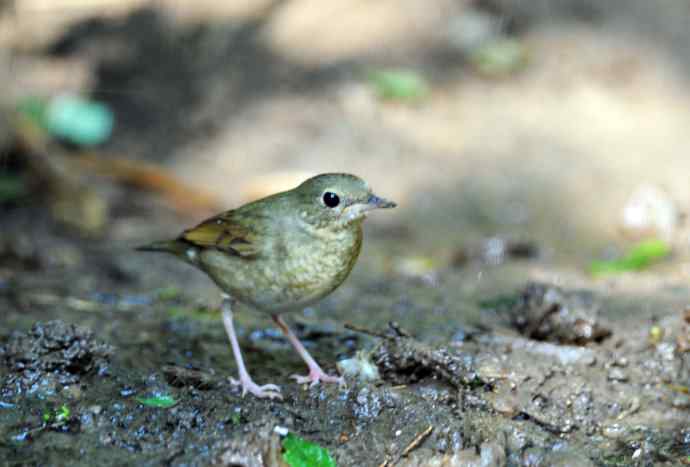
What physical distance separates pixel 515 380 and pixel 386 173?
430 centimetres

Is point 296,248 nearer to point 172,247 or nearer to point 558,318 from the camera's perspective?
point 172,247

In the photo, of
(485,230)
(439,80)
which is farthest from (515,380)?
(439,80)

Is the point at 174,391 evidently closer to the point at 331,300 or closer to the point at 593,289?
the point at 331,300

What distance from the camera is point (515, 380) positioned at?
177 inches

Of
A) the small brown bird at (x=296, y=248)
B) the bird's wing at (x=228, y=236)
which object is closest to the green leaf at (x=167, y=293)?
the bird's wing at (x=228, y=236)

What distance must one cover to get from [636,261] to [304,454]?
3647 millimetres

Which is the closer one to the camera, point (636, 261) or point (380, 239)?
point (636, 261)

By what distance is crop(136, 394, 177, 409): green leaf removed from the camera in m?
4.12

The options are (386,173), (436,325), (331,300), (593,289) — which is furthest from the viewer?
(386,173)

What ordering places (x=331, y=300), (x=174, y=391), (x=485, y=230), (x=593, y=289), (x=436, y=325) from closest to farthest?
(x=174, y=391) → (x=436, y=325) → (x=593, y=289) → (x=331, y=300) → (x=485, y=230)

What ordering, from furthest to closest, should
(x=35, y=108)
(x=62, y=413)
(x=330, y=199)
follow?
(x=35, y=108) → (x=330, y=199) → (x=62, y=413)

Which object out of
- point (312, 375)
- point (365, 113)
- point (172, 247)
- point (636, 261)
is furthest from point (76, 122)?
point (636, 261)

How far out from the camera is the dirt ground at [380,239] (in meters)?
4.14

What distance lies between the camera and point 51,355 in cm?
431
